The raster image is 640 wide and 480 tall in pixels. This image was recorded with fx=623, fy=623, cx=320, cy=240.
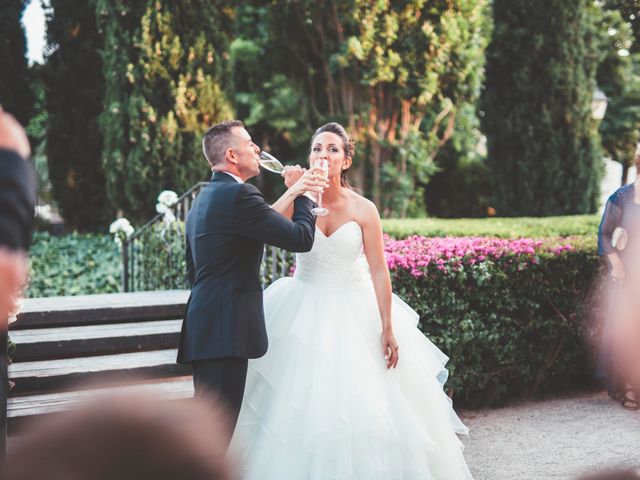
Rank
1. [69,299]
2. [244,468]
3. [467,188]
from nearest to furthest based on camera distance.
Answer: [244,468], [69,299], [467,188]

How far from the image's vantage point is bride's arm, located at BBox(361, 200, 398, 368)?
3623 mm

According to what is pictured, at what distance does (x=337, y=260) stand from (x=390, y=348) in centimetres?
61

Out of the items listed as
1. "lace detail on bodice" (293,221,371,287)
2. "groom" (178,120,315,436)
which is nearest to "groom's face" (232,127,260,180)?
"groom" (178,120,315,436)

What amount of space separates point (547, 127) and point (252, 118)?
8.02 meters

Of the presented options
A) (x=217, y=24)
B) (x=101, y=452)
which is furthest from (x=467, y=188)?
(x=101, y=452)

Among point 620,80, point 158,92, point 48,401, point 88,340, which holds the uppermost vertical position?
point 620,80

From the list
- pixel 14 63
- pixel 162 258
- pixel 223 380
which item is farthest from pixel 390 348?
pixel 14 63

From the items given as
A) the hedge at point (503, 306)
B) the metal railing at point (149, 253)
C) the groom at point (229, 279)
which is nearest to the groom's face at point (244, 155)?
the groom at point (229, 279)

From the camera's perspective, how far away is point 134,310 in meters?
6.14

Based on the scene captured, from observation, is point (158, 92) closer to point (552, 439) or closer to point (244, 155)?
point (244, 155)

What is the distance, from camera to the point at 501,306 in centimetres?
548

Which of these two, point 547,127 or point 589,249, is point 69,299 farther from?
point 547,127

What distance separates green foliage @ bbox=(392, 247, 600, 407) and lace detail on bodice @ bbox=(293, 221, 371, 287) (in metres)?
1.34

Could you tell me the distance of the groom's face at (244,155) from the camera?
3.30 m
